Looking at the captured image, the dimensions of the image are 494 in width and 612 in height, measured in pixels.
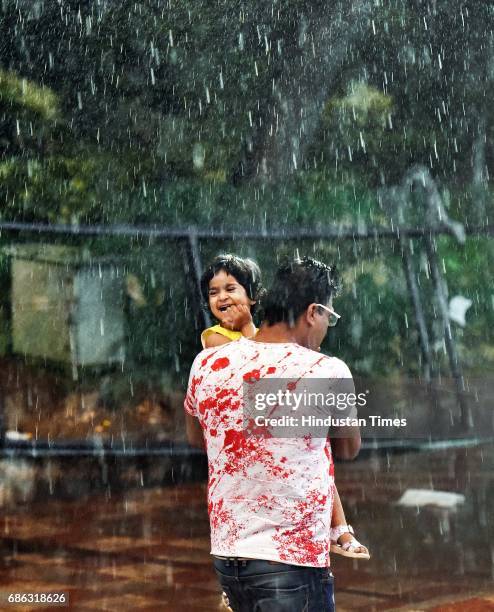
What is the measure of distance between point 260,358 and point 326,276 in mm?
302

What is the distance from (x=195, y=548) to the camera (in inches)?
240

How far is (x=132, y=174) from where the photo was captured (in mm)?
13445

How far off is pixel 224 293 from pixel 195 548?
3.18 metres

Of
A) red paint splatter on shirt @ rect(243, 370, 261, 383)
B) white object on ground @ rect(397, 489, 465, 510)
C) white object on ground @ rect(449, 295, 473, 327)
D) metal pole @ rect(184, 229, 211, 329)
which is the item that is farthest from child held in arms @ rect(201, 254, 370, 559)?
white object on ground @ rect(449, 295, 473, 327)

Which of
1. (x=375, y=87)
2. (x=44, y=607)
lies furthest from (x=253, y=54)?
(x=44, y=607)

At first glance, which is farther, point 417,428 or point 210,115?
point 210,115

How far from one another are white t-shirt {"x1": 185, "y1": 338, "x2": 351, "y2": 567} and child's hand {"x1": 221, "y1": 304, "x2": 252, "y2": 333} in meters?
1.02

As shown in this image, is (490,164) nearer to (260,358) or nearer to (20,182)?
(20,182)

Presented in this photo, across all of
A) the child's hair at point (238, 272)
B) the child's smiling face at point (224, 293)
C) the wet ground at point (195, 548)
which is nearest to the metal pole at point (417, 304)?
the wet ground at point (195, 548)

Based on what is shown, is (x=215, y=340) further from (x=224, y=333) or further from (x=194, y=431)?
(x=194, y=431)

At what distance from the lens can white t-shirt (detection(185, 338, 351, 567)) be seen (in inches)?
86.7

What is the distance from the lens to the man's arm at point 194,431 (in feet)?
8.31

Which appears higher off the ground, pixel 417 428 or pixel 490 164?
pixel 490 164

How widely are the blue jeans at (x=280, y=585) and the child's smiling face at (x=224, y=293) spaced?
4.23ft
